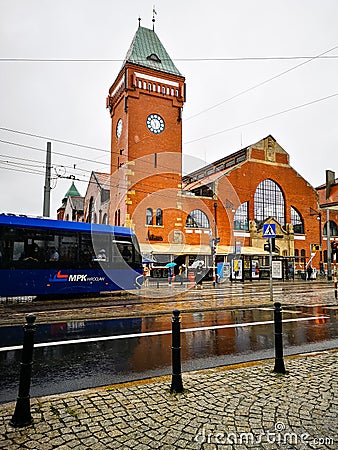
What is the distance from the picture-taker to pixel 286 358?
619cm

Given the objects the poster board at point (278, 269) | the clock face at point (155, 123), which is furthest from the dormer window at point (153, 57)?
the poster board at point (278, 269)

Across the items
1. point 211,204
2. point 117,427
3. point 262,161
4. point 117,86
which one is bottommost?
point 117,427

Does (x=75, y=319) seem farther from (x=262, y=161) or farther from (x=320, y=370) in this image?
(x=262, y=161)

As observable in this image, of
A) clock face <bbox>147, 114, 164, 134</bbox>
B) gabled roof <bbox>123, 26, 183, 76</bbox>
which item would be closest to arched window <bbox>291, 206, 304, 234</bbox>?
clock face <bbox>147, 114, 164, 134</bbox>

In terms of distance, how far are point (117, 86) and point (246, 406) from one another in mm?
42921

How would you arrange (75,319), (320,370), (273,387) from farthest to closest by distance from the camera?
1. (75,319)
2. (320,370)
3. (273,387)

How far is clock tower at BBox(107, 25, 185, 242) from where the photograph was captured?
3831 centimetres

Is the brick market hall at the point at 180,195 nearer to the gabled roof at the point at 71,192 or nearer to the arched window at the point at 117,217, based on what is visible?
the arched window at the point at 117,217

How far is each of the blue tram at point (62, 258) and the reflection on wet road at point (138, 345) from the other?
563cm

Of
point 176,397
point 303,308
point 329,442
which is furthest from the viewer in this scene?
point 303,308

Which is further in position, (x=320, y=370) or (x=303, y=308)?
(x=303, y=308)

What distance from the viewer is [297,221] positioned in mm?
50656

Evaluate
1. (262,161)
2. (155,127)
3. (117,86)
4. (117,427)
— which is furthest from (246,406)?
(262,161)

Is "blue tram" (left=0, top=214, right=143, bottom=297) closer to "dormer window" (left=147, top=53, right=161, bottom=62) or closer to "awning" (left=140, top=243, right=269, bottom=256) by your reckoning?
"awning" (left=140, top=243, right=269, bottom=256)
